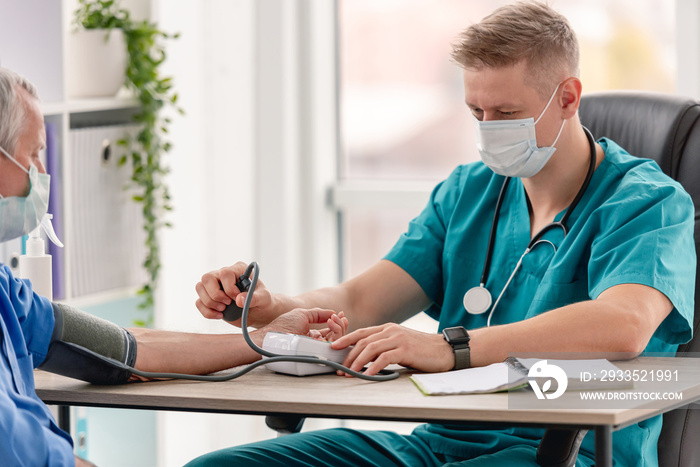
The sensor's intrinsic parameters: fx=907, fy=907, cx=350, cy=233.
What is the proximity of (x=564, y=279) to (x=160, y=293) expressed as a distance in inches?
57.7

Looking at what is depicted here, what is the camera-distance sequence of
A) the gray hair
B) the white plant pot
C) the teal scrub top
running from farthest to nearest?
1. the white plant pot
2. the teal scrub top
3. the gray hair

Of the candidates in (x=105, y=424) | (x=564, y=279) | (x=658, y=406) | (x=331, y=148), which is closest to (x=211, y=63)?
(x=331, y=148)

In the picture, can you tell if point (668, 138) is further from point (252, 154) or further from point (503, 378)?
point (252, 154)

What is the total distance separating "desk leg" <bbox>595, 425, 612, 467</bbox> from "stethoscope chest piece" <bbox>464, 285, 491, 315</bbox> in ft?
1.85

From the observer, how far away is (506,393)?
4.07 ft

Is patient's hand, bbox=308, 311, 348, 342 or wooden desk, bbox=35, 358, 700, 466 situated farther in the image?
patient's hand, bbox=308, 311, 348, 342

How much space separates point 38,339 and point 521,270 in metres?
0.87

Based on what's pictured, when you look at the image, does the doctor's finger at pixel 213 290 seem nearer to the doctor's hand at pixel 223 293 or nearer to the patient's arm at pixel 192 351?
the doctor's hand at pixel 223 293

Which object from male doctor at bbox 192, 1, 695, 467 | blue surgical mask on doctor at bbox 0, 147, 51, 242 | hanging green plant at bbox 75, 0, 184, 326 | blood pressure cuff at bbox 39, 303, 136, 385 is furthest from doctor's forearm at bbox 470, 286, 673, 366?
hanging green plant at bbox 75, 0, 184, 326

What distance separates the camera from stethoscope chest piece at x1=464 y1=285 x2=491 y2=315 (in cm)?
171

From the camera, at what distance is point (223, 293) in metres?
1.59

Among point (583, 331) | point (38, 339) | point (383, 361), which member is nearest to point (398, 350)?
point (383, 361)

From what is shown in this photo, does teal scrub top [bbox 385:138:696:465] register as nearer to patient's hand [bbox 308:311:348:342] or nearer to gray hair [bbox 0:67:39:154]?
patient's hand [bbox 308:311:348:342]

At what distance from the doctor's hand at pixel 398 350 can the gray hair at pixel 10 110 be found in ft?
1.90
